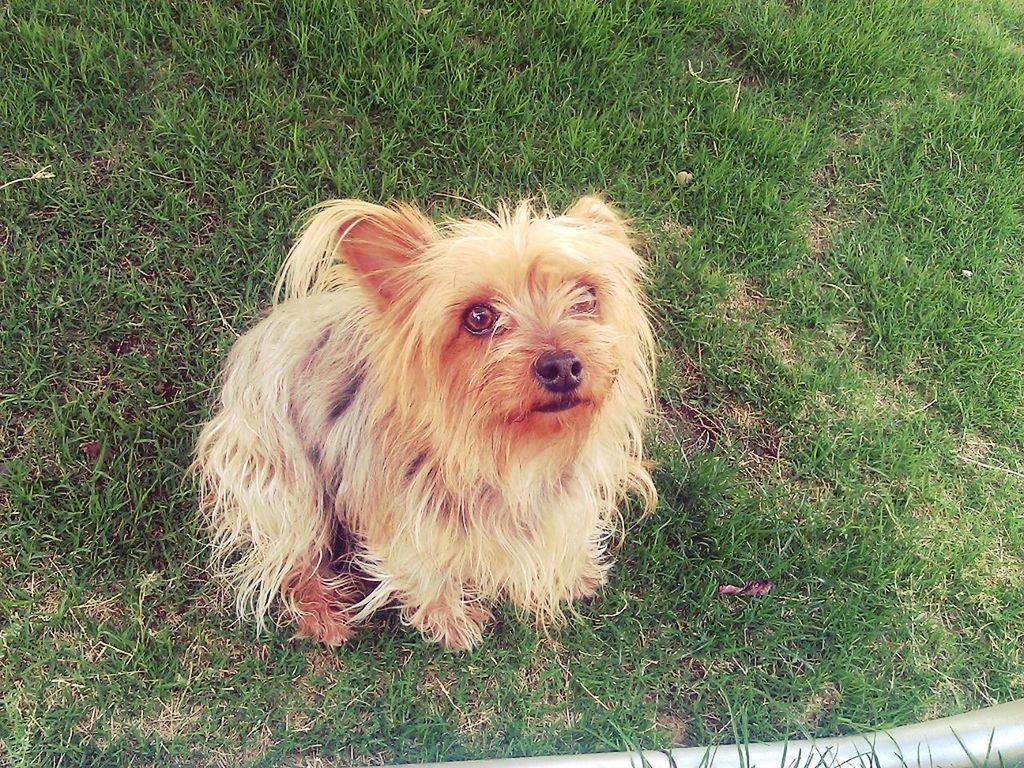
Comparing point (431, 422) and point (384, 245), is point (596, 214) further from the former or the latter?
point (431, 422)

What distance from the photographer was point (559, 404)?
158cm

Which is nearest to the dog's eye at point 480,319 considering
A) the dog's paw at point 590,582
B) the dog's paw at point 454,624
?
the dog's paw at point 454,624

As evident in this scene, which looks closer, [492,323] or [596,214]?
[492,323]

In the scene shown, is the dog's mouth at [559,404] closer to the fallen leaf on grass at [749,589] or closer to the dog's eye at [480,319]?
the dog's eye at [480,319]

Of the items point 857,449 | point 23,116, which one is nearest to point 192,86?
point 23,116

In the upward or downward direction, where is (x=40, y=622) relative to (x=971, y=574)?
downward

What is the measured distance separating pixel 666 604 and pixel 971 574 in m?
1.28

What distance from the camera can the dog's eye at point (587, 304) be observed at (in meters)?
1.69

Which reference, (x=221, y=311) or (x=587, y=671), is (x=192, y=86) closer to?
(x=221, y=311)

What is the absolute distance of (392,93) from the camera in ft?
10.1

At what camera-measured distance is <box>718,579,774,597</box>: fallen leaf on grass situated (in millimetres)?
2590

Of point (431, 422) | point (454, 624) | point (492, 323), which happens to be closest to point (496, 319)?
point (492, 323)

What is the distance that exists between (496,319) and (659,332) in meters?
1.54

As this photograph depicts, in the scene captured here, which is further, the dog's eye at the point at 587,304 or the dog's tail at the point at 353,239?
the dog's eye at the point at 587,304
